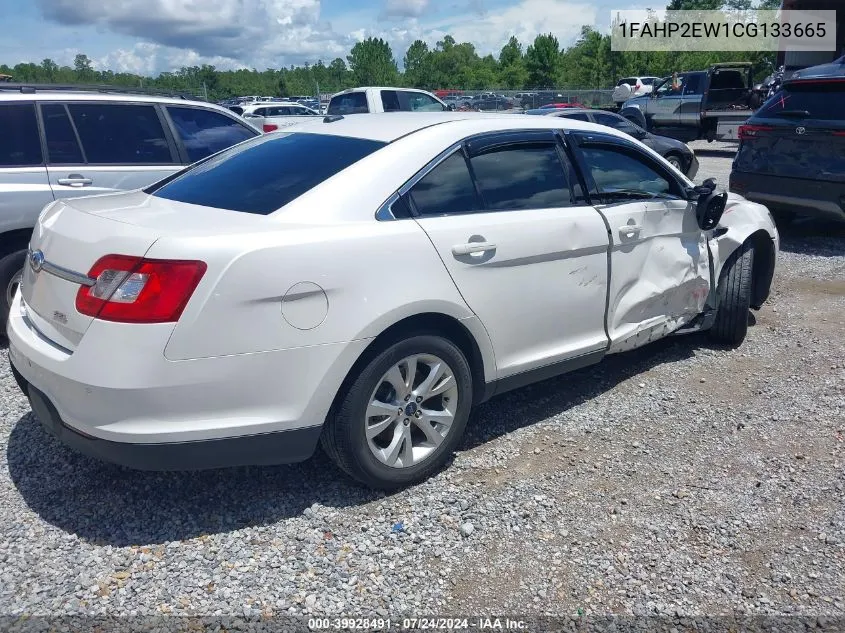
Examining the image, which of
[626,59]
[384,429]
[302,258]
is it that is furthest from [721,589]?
[626,59]

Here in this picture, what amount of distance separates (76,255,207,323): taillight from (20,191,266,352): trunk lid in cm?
7

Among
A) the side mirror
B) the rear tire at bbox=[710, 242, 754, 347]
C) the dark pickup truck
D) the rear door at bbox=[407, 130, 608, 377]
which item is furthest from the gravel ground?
the dark pickup truck

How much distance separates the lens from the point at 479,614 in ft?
8.36

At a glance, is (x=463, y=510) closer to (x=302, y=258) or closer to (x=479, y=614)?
(x=479, y=614)

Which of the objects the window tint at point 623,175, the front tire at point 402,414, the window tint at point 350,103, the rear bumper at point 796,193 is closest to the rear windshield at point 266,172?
the front tire at point 402,414

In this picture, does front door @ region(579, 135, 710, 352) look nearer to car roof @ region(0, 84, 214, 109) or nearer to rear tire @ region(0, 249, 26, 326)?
car roof @ region(0, 84, 214, 109)

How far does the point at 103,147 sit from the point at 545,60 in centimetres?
5780

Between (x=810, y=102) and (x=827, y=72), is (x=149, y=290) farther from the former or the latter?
(x=827, y=72)

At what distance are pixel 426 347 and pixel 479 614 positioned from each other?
43.7 inches

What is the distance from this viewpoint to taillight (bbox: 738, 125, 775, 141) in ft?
26.6

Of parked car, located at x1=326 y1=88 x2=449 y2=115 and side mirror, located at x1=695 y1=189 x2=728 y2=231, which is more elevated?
side mirror, located at x1=695 y1=189 x2=728 y2=231

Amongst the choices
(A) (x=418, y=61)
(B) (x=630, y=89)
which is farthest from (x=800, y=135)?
(A) (x=418, y=61)

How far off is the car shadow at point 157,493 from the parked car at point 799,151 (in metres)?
5.58

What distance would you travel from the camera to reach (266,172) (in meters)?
3.35
